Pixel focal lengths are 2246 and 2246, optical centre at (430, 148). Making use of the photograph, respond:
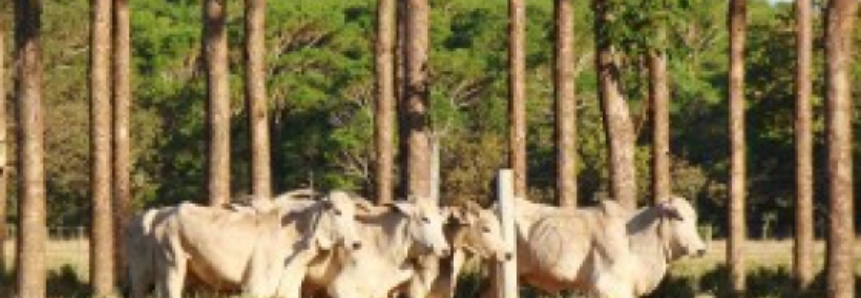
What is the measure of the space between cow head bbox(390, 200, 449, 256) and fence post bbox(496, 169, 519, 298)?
7.59 ft

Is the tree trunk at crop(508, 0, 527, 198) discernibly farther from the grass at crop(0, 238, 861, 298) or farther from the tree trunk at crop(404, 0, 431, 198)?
the tree trunk at crop(404, 0, 431, 198)

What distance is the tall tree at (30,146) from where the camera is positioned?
33.5m

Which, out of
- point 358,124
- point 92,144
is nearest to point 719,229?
point 358,124

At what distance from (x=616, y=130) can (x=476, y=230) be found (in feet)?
33.2

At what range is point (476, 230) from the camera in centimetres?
A: 2711

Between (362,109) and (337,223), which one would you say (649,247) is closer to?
(337,223)

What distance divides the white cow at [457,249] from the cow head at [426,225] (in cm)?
50

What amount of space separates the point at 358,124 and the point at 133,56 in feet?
A: 39.5

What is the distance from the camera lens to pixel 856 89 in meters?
78.6

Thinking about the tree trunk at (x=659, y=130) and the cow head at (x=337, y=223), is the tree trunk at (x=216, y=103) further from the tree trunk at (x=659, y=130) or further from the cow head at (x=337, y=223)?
the cow head at (x=337, y=223)

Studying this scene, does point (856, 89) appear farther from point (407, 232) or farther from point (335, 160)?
point (407, 232)

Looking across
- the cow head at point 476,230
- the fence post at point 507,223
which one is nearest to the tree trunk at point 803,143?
the cow head at point 476,230

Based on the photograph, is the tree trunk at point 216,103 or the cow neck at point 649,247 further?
the tree trunk at point 216,103

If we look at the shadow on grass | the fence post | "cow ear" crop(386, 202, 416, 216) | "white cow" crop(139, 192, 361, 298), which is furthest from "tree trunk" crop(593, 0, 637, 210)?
the fence post
